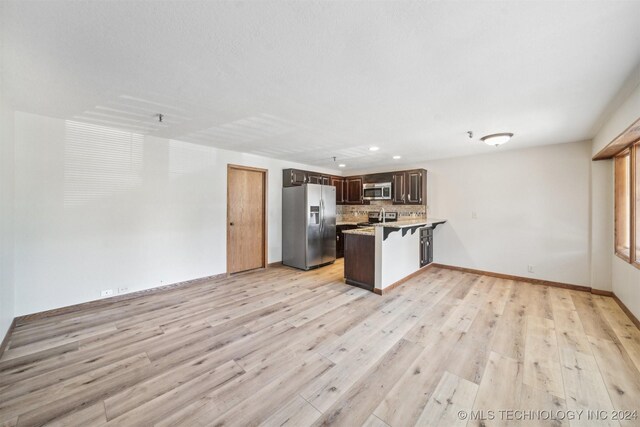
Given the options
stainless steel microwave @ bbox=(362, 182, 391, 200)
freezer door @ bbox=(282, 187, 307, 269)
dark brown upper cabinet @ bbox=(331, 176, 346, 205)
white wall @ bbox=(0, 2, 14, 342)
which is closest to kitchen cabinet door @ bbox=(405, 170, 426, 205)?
stainless steel microwave @ bbox=(362, 182, 391, 200)

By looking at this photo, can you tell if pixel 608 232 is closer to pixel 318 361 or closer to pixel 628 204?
pixel 628 204

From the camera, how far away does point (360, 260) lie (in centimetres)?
412

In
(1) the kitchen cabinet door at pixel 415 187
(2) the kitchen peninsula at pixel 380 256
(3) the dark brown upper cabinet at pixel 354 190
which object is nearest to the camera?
(2) the kitchen peninsula at pixel 380 256

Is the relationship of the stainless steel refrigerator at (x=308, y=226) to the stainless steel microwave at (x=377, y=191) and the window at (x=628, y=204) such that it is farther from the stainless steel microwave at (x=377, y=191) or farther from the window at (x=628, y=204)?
the window at (x=628, y=204)

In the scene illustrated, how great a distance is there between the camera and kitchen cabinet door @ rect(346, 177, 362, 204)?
644cm

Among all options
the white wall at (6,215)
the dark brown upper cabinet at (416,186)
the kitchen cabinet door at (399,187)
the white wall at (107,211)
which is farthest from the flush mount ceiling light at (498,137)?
the white wall at (6,215)

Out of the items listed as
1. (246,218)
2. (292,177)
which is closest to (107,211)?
(246,218)

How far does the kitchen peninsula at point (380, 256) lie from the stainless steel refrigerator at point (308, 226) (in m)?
1.13

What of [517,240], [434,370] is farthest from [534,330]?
[517,240]

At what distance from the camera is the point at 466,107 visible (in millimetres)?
2605

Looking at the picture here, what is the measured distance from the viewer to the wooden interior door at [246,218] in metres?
4.79

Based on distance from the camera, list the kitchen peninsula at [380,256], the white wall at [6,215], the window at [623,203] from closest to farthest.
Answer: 1. the white wall at [6,215]
2. the window at [623,203]
3. the kitchen peninsula at [380,256]

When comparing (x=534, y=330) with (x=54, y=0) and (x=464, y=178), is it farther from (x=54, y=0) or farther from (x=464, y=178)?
(x=54, y=0)

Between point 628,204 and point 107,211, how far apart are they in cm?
696
